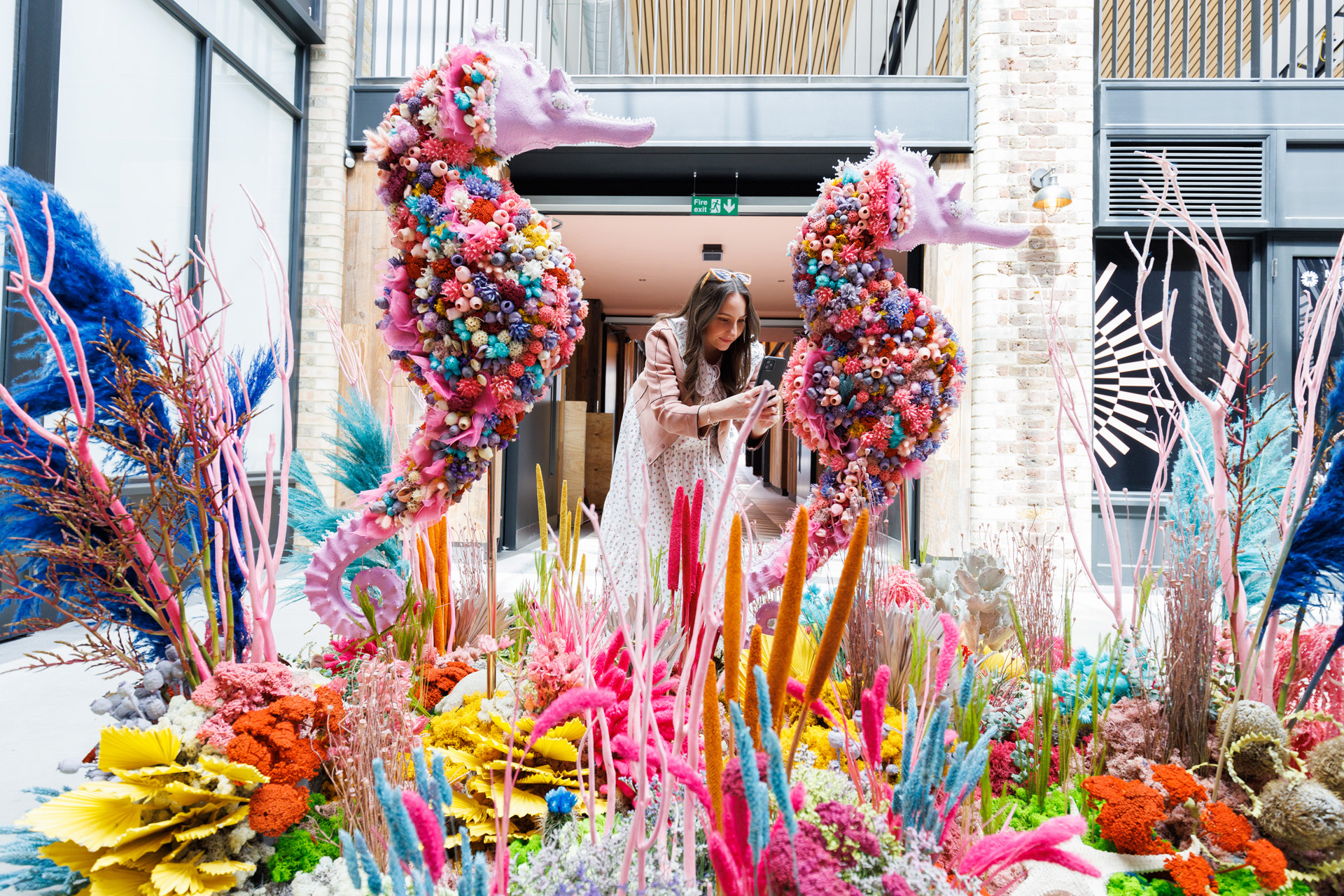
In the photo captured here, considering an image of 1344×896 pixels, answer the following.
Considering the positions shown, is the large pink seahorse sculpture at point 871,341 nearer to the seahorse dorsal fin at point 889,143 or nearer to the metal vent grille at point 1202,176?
the seahorse dorsal fin at point 889,143

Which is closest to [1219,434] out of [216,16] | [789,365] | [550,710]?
[789,365]

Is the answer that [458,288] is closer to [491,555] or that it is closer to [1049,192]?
[491,555]

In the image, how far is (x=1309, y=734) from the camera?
1.17 metres

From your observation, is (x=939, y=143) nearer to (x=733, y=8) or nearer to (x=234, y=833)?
(x=733, y=8)

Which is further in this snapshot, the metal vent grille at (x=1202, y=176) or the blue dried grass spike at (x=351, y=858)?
the metal vent grille at (x=1202, y=176)

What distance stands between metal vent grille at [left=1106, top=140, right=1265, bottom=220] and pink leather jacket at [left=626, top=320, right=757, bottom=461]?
421 centimetres

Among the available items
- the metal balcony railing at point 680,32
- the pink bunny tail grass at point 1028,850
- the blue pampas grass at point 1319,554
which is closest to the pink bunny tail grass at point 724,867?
the pink bunny tail grass at point 1028,850

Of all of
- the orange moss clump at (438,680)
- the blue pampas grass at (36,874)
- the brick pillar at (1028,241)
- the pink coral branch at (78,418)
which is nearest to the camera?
the blue pampas grass at (36,874)

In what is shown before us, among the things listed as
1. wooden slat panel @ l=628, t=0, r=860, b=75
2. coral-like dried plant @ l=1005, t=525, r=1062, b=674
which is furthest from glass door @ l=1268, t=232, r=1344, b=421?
coral-like dried plant @ l=1005, t=525, r=1062, b=674

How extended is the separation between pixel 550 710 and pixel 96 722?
81.4 inches

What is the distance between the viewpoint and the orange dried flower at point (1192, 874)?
93cm

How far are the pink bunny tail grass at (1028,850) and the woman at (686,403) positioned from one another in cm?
115

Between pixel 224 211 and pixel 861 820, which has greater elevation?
pixel 224 211

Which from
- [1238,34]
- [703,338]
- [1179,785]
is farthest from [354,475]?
[1238,34]
